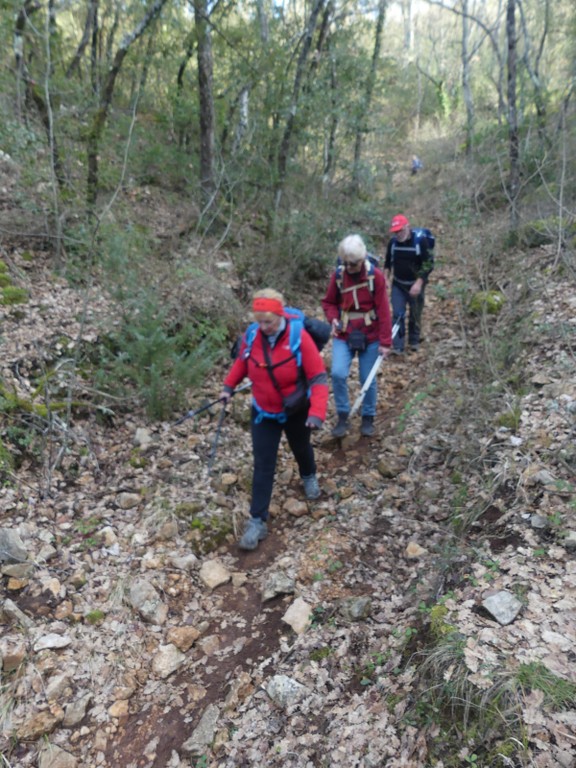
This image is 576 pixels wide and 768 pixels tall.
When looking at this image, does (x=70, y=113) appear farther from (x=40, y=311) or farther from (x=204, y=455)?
(x=204, y=455)

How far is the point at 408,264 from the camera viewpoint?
6.60 m

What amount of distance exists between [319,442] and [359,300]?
5.81 ft

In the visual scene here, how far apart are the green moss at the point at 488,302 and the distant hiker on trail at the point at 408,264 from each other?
1110 mm

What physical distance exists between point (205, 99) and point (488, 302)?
250 inches

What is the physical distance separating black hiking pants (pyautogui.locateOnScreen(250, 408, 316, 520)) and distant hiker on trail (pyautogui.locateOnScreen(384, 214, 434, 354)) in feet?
11.1

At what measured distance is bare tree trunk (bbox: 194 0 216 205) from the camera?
776 centimetres

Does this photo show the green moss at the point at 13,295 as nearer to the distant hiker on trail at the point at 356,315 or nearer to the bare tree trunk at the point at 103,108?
the bare tree trunk at the point at 103,108

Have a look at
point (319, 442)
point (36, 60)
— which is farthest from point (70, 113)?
point (319, 442)

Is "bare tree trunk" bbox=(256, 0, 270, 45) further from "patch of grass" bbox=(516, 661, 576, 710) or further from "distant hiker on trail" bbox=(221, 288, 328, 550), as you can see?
"patch of grass" bbox=(516, 661, 576, 710)

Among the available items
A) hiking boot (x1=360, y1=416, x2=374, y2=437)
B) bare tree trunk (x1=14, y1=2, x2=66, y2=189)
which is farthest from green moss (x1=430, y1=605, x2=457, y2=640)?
bare tree trunk (x1=14, y1=2, x2=66, y2=189)

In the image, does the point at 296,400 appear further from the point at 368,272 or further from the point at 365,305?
the point at 368,272

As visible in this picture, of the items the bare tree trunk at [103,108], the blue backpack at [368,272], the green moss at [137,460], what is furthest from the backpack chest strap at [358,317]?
the bare tree trunk at [103,108]

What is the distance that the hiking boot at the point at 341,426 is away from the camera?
17.7 ft

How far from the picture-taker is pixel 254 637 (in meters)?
3.37
